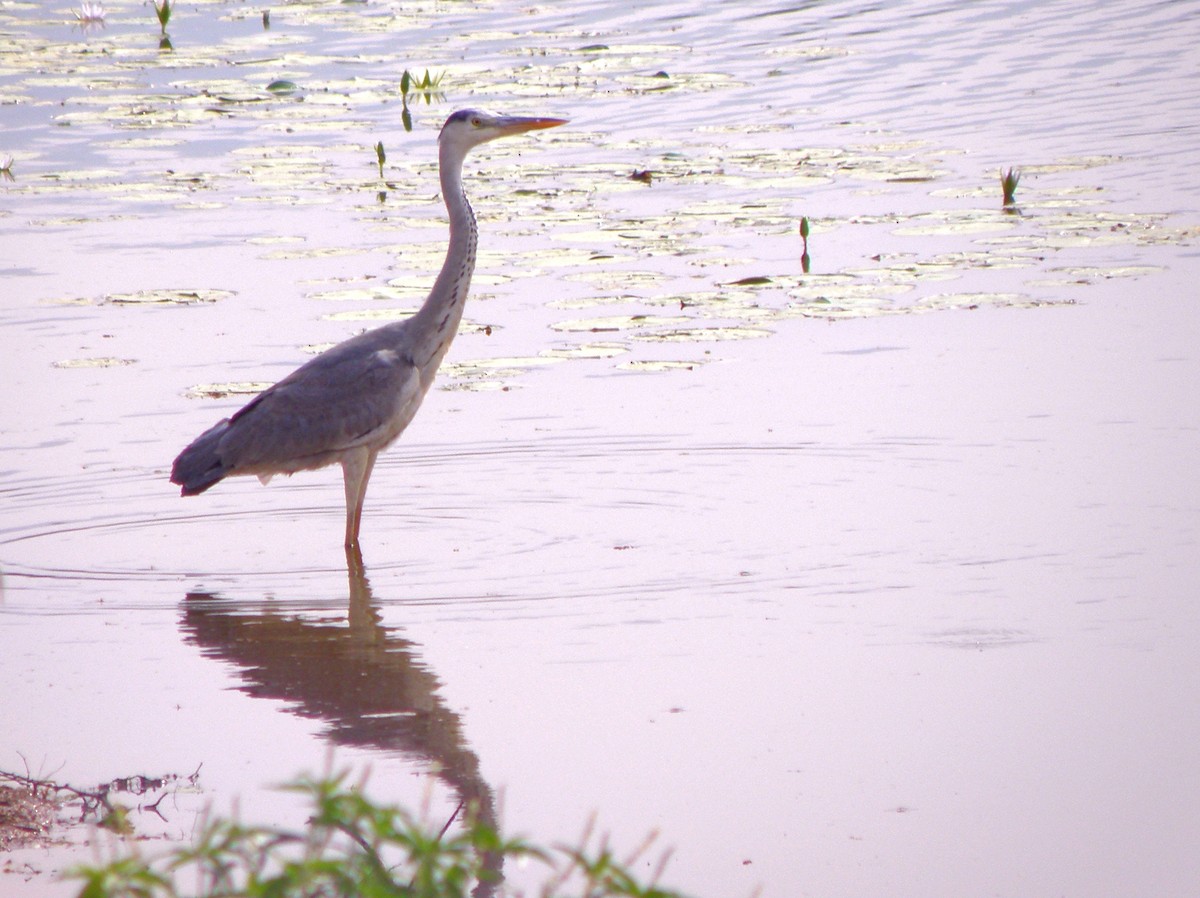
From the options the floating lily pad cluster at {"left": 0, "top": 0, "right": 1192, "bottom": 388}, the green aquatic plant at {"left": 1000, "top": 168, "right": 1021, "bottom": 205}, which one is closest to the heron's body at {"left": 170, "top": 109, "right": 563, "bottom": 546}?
the floating lily pad cluster at {"left": 0, "top": 0, "right": 1192, "bottom": 388}

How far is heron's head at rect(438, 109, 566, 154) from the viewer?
7.56 meters

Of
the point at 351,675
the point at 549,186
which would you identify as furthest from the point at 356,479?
the point at 549,186

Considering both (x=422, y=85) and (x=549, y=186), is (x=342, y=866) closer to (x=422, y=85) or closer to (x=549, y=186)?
(x=549, y=186)

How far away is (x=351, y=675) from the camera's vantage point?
5.28 meters

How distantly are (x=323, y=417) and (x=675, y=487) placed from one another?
4.53 feet

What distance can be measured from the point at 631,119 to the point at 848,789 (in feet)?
37.4

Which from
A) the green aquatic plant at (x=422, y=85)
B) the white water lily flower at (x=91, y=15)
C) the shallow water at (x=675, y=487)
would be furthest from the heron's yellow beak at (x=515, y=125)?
the white water lily flower at (x=91, y=15)

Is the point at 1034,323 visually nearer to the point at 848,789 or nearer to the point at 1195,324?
the point at 1195,324

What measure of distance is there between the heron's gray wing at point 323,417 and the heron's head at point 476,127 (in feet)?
3.86

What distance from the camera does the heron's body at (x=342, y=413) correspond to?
6719 millimetres

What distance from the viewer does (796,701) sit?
4805 mm

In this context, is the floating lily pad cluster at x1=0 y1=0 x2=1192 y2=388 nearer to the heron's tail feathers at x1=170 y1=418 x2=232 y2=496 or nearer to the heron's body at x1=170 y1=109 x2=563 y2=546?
the heron's body at x1=170 y1=109 x2=563 y2=546

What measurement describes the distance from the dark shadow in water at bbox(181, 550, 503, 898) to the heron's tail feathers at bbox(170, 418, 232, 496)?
641 millimetres

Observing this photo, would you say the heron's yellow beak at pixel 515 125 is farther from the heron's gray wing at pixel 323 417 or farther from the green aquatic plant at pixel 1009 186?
the green aquatic plant at pixel 1009 186
